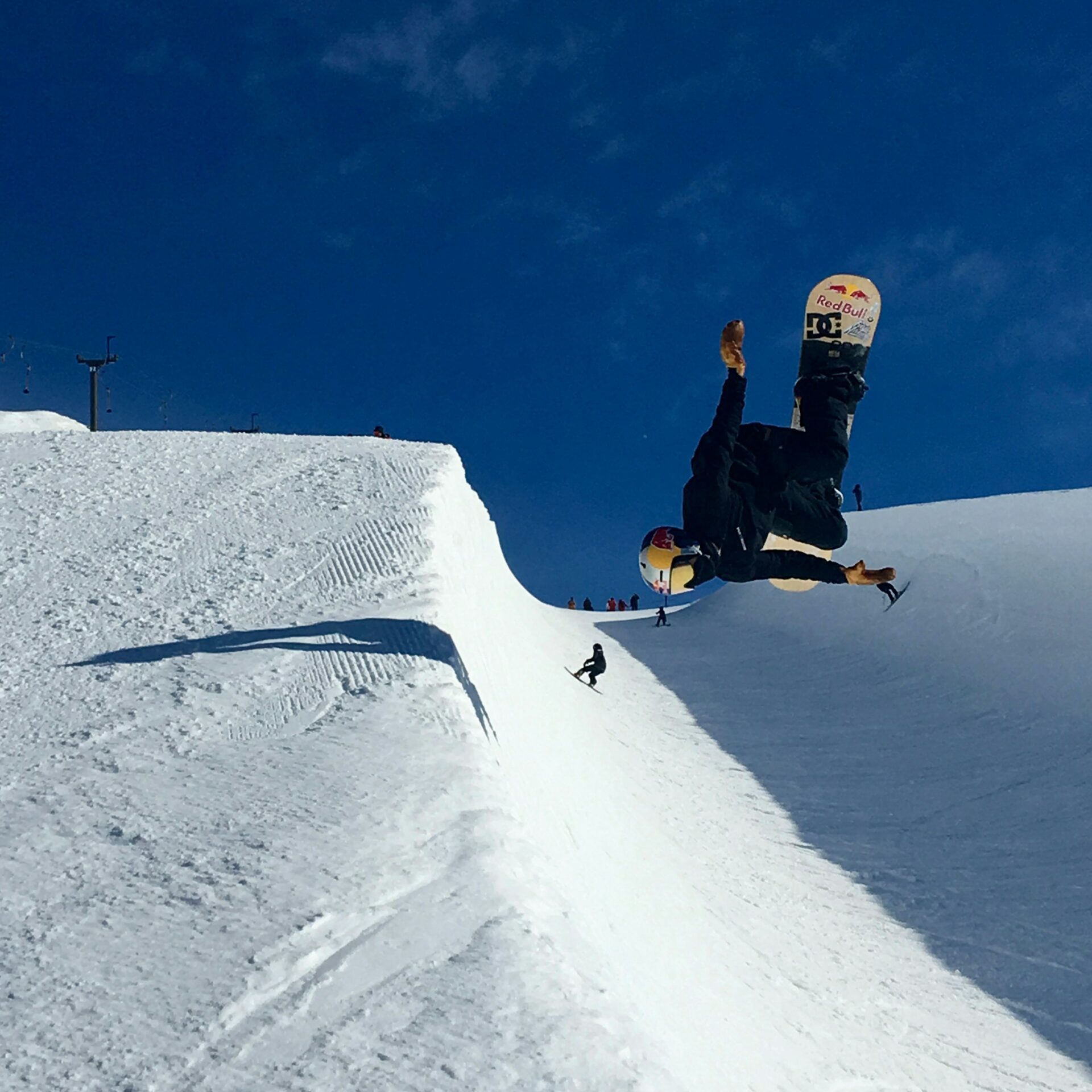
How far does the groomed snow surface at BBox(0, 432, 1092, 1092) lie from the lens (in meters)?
2.53

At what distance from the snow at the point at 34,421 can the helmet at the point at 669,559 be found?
31.9 m

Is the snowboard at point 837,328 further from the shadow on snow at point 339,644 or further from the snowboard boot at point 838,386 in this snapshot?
the shadow on snow at point 339,644

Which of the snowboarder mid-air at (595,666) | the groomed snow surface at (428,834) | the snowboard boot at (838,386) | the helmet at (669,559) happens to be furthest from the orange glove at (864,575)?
the snowboarder mid-air at (595,666)

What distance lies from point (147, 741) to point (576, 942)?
217cm

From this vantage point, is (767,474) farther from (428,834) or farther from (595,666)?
(595,666)

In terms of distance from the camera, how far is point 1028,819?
812 cm

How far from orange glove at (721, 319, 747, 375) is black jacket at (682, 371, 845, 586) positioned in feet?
0.18

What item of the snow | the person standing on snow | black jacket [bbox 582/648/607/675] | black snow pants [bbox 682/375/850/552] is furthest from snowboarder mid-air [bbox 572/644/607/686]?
the snow

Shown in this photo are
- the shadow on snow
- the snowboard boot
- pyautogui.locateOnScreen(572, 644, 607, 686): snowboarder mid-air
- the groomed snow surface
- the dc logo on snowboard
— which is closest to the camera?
the groomed snow surface

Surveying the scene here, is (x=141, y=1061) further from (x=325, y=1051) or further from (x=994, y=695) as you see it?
(x=994, y=695)

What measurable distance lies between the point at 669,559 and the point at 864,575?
5.75 feet

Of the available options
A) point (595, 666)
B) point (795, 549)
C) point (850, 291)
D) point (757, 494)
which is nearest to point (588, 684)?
point (595, 666)

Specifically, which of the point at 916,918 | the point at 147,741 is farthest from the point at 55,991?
the point at 916,918

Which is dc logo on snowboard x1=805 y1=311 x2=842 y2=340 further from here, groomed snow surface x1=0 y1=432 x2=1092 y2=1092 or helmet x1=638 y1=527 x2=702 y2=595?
groomed snow surface x1=0 y1=432 x2=1092 y2=1092
